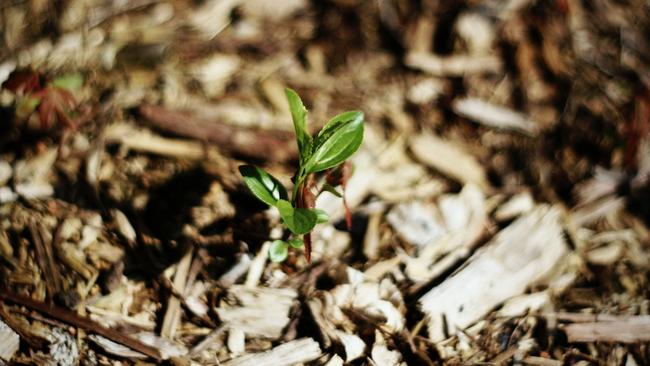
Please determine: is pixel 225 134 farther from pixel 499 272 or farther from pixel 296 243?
pixel 499 272

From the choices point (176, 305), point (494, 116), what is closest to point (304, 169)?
point (176, 305)

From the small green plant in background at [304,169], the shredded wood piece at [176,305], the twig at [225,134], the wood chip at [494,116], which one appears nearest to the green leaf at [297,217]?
the small green plant in background at [304,169]

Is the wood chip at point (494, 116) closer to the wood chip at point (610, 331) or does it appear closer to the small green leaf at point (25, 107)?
the wood chip at point (610, 331)

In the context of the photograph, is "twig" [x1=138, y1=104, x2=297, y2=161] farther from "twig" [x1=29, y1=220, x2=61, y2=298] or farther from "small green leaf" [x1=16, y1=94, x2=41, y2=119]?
"twig" [x1=29, y1=220, x2=61, y2=298]

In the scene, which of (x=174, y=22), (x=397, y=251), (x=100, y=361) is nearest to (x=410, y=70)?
(x=397, y=251)

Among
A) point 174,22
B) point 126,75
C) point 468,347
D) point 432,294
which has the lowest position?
point 468,347

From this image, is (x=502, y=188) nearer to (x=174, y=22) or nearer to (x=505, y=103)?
(x=505, y=103)
